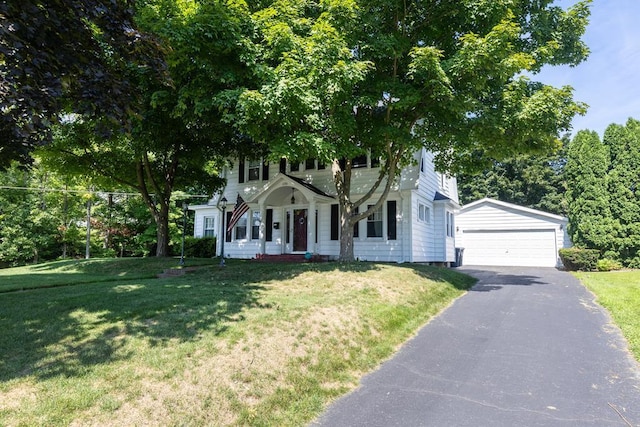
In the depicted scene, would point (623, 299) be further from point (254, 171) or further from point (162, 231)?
point (162, 231)

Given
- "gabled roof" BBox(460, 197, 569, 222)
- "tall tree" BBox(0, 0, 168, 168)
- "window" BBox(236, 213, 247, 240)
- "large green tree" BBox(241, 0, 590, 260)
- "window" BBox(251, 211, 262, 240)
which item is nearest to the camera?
"tall tree" BBox(0, 0, 168, 168)

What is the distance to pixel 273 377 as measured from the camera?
4.42 m

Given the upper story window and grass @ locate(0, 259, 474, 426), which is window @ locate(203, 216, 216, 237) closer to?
the upper story window

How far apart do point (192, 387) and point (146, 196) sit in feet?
47.1

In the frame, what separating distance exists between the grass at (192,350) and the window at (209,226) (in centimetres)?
1582

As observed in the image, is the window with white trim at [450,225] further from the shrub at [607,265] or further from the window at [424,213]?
the shrub at [607,265]

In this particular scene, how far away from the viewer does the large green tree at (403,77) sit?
28.8 ft

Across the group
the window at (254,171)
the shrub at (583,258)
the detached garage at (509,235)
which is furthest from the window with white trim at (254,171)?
the shrub at (583,258)

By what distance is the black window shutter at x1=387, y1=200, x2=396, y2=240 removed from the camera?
1519cm

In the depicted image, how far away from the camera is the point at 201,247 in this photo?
2297 centimetres

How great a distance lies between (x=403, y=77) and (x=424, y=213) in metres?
7.09

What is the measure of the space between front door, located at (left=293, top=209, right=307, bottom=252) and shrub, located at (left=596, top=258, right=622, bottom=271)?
13405 millimetres

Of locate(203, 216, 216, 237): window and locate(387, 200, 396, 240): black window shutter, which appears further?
locate(203, 216, 216, 237): window

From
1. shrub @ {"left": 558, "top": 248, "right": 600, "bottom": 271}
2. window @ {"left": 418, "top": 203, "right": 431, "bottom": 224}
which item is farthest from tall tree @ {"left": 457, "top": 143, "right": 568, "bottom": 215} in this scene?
window @ {"left": 418, "top": 203, "right": 431, "bottom": 224}
